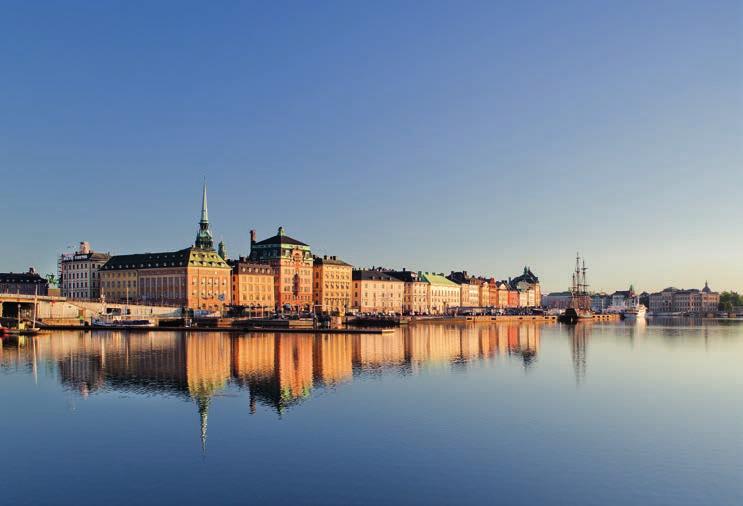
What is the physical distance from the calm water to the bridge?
69.4 metres

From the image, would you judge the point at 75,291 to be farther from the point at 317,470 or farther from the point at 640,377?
the point at 317,470

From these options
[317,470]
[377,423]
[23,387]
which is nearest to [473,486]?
[317,470]

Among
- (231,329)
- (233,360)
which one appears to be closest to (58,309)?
(231,329)

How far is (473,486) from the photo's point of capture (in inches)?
1080

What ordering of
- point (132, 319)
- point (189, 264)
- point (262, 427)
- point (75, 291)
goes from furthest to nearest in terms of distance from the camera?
point (75, 291) < point (189, 264) < point (132, 319) < point (262, 427)

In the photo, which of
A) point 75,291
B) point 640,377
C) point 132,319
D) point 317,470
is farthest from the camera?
point 75,291

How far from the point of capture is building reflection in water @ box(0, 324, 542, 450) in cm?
5078

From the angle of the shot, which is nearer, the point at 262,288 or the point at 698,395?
the point at 698,395

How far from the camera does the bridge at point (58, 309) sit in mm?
132500

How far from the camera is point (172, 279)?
17625 centimetres

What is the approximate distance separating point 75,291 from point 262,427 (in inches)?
6705

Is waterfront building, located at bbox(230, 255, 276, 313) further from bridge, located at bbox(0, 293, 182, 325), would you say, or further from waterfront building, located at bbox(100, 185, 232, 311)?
bridge, located at bbox(0, 293, 182, 325)

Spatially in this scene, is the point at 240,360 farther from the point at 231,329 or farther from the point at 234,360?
the point at 231,329

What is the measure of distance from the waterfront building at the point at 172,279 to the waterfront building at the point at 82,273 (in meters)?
5.21
